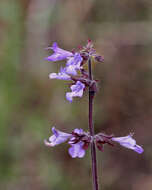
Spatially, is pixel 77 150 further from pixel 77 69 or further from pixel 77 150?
pixel 77 69

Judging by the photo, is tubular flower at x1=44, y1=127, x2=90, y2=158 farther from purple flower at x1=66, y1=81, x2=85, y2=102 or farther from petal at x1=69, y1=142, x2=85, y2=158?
purple flower at x1=66, y1=81, x2=85, y2=102

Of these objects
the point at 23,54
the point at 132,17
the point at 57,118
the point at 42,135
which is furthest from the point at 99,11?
the point at 42,135

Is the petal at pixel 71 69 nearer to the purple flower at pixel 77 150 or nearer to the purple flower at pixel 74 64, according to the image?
the purple flower at pixel 74 64

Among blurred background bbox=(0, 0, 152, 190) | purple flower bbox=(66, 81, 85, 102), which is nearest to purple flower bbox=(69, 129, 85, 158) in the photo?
purple flower bbox=(66, 81, 85, 102)

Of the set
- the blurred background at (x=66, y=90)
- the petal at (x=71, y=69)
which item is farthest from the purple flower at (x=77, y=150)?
the blurred background at (x=66, y=90)

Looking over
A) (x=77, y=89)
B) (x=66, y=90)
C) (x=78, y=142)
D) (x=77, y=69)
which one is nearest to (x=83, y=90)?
(x=77, y=89)

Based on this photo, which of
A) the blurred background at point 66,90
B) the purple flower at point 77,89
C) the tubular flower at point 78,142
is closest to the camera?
the purple flower at point 77,89

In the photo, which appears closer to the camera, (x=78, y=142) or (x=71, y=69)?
(x=71, y=69)

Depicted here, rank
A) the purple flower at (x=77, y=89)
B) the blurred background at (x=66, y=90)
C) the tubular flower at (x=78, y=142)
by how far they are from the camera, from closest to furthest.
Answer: the purple flower at (x=77, y=89), the tubular flower at (x=78, y=142), the blurred background at (x=66, y=90)

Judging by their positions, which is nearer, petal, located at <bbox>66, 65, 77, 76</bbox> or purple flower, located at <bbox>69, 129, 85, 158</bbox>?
petal, located at <bbox>66, 65, 77, 76</bbox>

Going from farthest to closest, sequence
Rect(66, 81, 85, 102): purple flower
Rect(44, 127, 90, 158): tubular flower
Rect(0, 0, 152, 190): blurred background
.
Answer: Rect(0, 0, 152, 190): blurred background < Rect(44, 127, 90, 158): tubular flower < Rect(66, 81, 85, 102): purple flower
